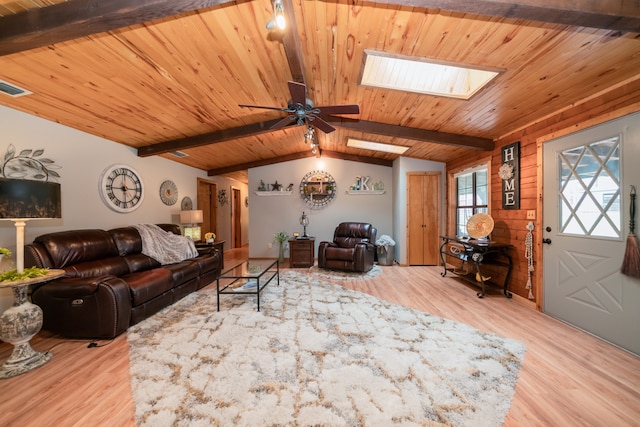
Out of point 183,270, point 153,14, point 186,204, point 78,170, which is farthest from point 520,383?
point 186,204

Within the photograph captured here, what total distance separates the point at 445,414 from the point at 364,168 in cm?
524

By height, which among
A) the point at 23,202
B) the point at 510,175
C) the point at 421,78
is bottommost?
the point at 23,202

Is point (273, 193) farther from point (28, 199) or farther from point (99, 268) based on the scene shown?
point (28, 199)

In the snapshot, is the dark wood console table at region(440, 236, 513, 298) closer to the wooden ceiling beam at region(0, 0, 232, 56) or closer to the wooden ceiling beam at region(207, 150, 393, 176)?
the wooden ceiling beam at region(207, 150, 393, 176)

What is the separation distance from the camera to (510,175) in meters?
3.42

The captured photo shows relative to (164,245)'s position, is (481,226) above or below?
above

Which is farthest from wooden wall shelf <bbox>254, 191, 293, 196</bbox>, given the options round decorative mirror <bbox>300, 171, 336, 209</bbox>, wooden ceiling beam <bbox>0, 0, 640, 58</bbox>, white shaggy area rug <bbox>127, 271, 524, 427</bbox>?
wooden ceiling beam <bbox>0, 0, 640, 58</bbox>

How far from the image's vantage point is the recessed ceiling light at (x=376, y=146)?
190 inches

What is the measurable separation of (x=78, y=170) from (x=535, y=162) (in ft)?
19.1

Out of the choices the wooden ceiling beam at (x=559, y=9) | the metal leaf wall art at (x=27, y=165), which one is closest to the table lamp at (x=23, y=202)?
the metal leaf wall art at (x=27, y=165)

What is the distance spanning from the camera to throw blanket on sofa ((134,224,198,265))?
3613 mm

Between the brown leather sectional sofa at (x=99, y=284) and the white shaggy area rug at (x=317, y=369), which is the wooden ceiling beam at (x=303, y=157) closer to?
the brown leather sectional sofa at (x=99, y=284)

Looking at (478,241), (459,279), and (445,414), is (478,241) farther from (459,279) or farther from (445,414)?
(445,414)

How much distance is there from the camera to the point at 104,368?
1.95 meters
